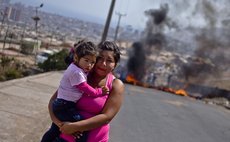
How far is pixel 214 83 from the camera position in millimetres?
49312

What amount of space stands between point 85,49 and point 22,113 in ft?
17.8

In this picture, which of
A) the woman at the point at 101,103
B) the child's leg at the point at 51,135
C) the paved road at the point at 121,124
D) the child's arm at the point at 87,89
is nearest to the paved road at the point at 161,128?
the paved road at the point at 121,124

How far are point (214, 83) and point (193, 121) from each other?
3755 centimetres

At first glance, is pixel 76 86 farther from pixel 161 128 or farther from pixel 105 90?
pixel 161 128

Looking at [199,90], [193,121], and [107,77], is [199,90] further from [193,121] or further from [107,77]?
[107,77]

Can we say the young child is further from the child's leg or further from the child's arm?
the child's leg

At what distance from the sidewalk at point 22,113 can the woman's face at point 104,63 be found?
3.15 meters

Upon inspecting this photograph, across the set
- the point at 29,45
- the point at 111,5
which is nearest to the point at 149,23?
the point at 29,45

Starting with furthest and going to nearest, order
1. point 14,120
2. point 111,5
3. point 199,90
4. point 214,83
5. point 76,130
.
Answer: point 214,83 → point 199,90 → point 111,5 → point 14,120 → point 76,130

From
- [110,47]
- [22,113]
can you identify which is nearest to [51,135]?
[110,47]

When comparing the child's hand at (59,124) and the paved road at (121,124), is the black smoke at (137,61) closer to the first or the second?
the paved road at (121,124)

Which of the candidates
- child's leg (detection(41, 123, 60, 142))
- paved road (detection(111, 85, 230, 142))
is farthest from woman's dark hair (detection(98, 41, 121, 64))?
paved road (detection(111, 85, 230, 142))

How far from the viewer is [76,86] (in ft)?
10.1

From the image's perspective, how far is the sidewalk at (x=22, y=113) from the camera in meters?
6.44
